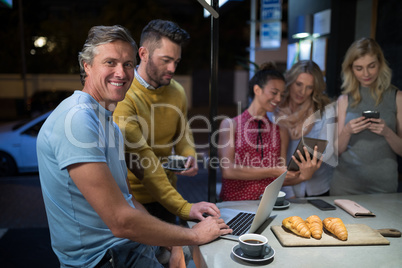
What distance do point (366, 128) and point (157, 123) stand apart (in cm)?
140

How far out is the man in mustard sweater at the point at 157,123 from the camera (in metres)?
1.74

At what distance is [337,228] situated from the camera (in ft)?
4.47

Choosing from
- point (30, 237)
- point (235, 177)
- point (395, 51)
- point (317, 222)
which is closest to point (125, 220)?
point (317, 222)

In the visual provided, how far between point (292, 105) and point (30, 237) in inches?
114

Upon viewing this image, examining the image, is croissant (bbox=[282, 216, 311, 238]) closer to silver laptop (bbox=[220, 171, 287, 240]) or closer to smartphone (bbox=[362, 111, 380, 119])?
silver laptop (bbox=[220, 171, 287, 240])

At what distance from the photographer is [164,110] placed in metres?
2.09

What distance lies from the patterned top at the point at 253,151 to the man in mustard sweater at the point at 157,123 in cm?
34

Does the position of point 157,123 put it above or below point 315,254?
above

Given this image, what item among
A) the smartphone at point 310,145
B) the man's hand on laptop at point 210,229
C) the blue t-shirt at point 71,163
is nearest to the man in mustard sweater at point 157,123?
the man's hand on laptop at point 210,229

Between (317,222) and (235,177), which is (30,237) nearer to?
(235,177)

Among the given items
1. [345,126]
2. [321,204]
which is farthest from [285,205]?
[345,126]

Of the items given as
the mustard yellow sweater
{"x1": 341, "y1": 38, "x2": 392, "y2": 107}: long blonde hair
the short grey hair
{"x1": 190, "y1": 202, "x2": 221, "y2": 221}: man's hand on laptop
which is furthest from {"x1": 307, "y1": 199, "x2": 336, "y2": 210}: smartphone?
the short grey hair

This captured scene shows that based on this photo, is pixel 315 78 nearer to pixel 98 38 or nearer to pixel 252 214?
pixel 252 214

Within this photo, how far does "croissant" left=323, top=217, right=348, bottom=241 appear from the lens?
1340mm
